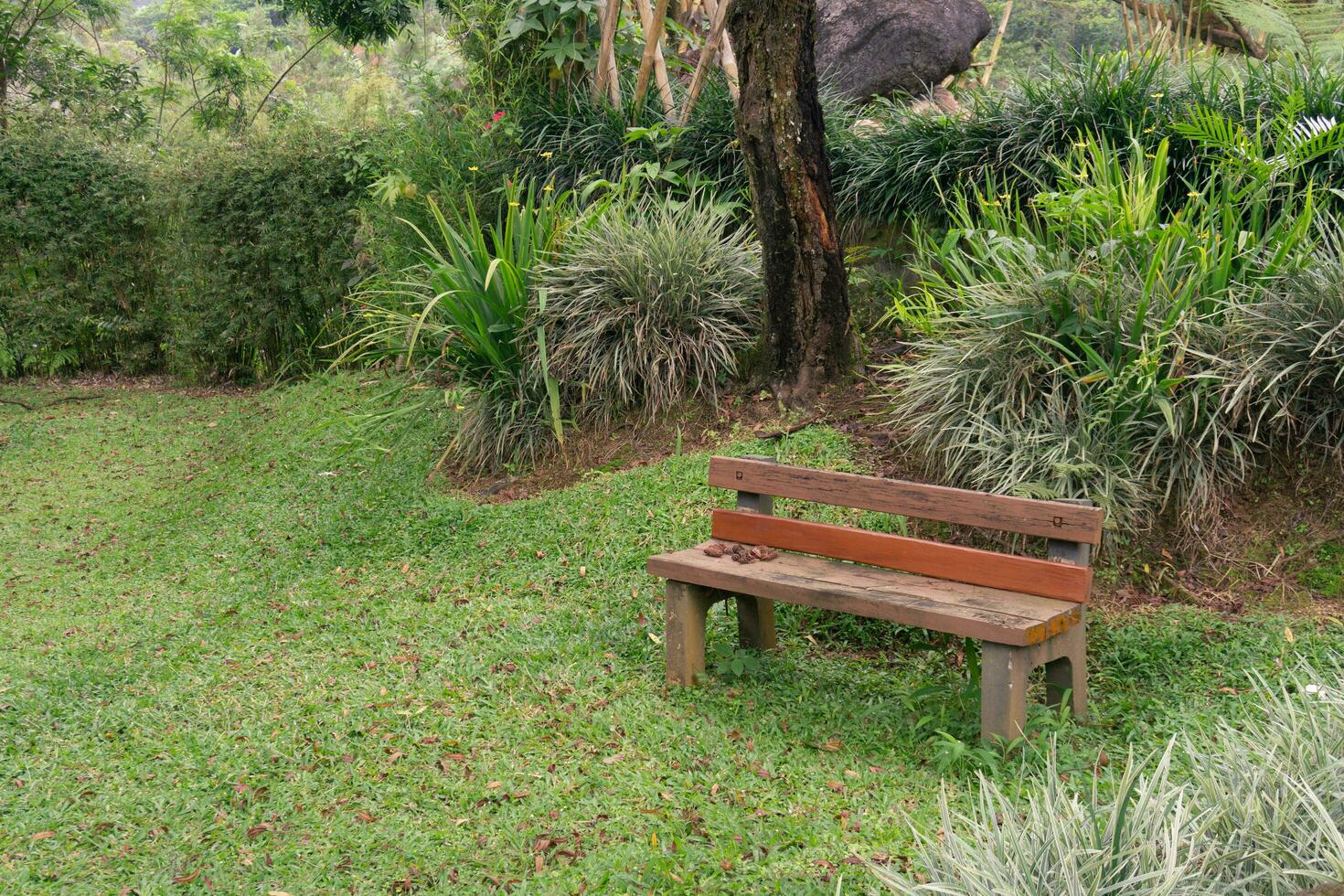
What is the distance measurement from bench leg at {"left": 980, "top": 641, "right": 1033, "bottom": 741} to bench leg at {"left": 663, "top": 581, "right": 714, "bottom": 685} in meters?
1.12

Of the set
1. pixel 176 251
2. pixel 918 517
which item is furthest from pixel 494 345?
pixel 176 251

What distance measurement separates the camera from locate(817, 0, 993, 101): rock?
9430mm

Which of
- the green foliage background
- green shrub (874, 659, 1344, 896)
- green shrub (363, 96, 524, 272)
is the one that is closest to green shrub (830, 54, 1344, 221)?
green shrub (363, 96, 524, 272)

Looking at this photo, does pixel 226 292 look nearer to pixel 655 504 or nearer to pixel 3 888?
pixel 655 504

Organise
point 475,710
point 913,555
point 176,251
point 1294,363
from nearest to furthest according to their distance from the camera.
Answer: point 913,555 < point 475,710 < point 1294,363 < point 176,251

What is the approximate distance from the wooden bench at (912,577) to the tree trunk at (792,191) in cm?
186

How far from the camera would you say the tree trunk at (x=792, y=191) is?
5.63m

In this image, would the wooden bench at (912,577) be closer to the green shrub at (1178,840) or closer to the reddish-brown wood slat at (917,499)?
the reddish-brown wood slat at (917,499)

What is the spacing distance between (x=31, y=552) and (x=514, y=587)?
3.35 metres

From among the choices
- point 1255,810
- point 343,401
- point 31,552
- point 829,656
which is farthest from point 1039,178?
point 31,552

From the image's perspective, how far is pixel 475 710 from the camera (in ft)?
12.6

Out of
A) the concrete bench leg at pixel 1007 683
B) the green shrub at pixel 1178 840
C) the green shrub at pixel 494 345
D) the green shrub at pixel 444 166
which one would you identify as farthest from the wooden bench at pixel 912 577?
the green shrub at pixel 444 166

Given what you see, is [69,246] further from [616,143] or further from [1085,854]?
[1085,854]

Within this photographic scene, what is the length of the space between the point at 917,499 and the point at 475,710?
1.75 meters
